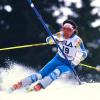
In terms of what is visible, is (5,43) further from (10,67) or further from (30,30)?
(10,67)

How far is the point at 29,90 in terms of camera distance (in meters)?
8.39

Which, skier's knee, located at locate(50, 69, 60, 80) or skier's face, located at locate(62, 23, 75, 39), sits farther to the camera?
skier's face, located at locate(62, 23, 75, 39)

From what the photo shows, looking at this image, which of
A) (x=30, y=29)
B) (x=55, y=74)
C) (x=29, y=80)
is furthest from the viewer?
(x=30, y=29)

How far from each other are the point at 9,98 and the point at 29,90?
1.03m

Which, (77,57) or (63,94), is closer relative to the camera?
(63,94)

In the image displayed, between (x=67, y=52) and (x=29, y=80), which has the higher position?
(x=67, y=52)

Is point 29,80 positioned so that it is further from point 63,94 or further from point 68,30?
point 68,30

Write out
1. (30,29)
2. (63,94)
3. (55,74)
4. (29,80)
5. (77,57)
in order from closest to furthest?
(63,94) → (29,80) → (55,74) → (77,57) → (30,29)

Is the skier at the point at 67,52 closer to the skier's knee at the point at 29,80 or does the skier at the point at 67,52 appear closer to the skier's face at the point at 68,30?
the skier's face at the point at 68,30

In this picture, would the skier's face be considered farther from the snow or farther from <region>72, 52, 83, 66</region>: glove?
the snow

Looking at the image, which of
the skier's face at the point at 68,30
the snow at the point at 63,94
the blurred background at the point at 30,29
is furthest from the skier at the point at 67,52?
the blurred background at the point at 30,29

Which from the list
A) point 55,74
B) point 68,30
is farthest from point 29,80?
point 68,30

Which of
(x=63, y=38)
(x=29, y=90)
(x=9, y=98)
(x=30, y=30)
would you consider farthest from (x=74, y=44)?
(x=30, y=30)

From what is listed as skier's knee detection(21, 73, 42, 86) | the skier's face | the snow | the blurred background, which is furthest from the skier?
the blurred background
